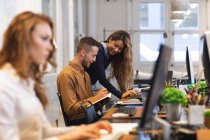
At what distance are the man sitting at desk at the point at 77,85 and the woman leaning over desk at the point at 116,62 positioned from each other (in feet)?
1.54

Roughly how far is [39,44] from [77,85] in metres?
1.67

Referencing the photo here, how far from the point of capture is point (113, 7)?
7.49 metres

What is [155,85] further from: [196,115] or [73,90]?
[73,90]

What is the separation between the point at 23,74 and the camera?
1.54 m

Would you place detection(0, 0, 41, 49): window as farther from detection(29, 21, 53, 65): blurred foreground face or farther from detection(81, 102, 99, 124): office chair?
detection(29, 21, 53, 65): blurred foreground face

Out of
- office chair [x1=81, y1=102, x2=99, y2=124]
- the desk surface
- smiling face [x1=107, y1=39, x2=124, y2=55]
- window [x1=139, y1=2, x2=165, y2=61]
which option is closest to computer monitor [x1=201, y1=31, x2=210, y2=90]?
the desk surface

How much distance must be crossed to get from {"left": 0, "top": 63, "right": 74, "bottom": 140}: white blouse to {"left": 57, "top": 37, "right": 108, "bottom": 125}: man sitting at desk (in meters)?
1.31

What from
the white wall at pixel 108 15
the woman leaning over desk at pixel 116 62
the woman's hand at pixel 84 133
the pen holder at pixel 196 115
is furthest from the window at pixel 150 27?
the woman's hand at pixel 84 133

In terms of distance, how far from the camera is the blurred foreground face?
1546mm

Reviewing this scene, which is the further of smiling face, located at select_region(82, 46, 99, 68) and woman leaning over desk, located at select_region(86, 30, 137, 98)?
woman leaning over desk, located at select_region(86, 30, 137, 98)

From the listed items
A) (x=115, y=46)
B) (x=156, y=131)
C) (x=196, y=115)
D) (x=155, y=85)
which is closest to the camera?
(x=155, y=85)

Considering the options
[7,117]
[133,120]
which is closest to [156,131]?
[133,120]

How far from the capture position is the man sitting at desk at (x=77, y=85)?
9.95ft

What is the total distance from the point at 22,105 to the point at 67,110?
1.52 m
